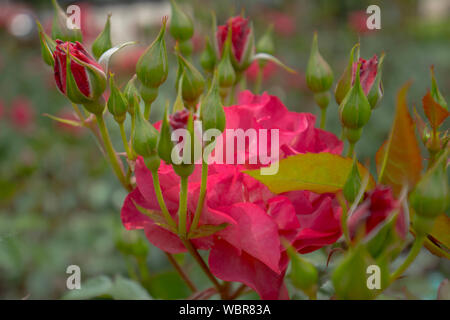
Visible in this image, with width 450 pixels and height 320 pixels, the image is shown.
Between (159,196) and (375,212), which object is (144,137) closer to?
(159,196)

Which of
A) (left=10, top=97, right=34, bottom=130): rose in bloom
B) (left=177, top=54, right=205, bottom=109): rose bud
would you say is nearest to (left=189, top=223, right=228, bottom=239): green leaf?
(left=177, top=54, right=205, bottom=109): rose bud

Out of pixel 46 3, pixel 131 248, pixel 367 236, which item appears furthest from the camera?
pixel 46 3

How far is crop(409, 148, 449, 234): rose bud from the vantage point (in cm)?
22

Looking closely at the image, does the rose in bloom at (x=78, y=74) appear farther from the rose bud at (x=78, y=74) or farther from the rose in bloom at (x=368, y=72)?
the rose in bloom at (x=368, y=72)

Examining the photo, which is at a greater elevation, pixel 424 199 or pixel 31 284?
pixel 424 199

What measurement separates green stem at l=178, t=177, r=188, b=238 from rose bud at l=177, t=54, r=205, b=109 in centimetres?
10

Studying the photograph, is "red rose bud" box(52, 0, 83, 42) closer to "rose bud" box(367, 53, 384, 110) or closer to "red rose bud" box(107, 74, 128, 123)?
"red rose bud" box(107, 74, 128, 123)

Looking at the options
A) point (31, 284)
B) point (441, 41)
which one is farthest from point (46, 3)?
point (31, 284)

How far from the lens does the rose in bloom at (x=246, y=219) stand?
0.95 feet

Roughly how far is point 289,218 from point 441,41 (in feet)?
16.5

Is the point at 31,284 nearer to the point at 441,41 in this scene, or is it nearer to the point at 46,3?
the point at 441,41

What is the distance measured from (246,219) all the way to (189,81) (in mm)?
122

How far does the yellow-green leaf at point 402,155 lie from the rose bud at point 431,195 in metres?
0.01
